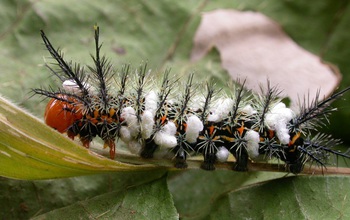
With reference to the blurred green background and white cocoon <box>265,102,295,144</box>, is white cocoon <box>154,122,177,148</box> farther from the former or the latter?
white cocoon <box>265,102,295,144</box>

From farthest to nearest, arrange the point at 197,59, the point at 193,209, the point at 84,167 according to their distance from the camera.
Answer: the point at 197,59 < the point at 193,209 < the point at 84,167

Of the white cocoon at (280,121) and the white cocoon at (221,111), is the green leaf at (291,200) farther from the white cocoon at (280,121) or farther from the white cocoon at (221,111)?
the white cocoon at (221,111)

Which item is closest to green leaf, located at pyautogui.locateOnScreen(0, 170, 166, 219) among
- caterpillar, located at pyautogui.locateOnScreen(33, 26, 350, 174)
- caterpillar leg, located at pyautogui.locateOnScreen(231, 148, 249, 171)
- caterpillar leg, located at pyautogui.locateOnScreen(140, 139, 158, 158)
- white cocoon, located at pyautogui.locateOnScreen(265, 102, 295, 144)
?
caterpillar leg, located at pyautogui.locateOnScreen(140, 139, 158, 158)

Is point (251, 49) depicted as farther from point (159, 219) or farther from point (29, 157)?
point (29, 157)

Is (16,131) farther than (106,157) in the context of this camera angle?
No

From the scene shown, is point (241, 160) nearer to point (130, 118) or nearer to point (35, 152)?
point (130, 118)

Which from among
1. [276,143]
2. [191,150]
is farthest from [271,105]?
[191,150]
